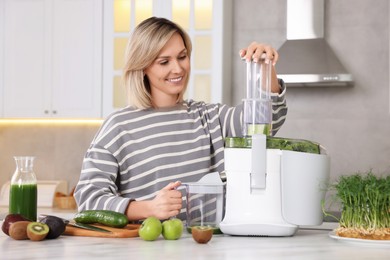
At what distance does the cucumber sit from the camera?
2.09m

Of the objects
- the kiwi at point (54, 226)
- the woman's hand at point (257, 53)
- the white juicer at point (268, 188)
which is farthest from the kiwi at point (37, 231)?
the woman's hand at point (257, 53)

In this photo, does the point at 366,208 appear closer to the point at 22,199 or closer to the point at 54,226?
the point at 54,226

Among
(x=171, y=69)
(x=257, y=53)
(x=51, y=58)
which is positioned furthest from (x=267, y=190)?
(x=51, y=58)

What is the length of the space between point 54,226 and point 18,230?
0.09 meters

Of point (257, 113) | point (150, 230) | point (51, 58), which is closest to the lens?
point (150, 230)

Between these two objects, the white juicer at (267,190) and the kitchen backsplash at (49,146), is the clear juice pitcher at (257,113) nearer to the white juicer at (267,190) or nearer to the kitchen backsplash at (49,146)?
the white juicer at (267,190)

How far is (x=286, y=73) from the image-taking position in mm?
4215

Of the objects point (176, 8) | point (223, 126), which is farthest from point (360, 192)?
point (176, 8)

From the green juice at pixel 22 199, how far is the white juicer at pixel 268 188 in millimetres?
586

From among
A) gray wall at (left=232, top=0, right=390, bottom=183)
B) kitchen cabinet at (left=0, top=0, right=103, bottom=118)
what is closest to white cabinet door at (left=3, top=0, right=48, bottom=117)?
kitchen cabinet at (left=0, top=0, right=103, bottom=118)

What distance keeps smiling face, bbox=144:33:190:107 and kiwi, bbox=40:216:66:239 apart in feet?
2.40

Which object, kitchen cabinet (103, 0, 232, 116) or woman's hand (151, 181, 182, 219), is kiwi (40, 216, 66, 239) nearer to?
woman's hand (151, 181, 182, 219)

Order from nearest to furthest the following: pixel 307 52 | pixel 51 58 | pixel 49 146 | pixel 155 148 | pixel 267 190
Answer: pixel 267 190
pixel 155 148
pixel 307 52
pixel 51 58
pixel 49 146

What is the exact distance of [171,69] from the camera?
2.54 metres
